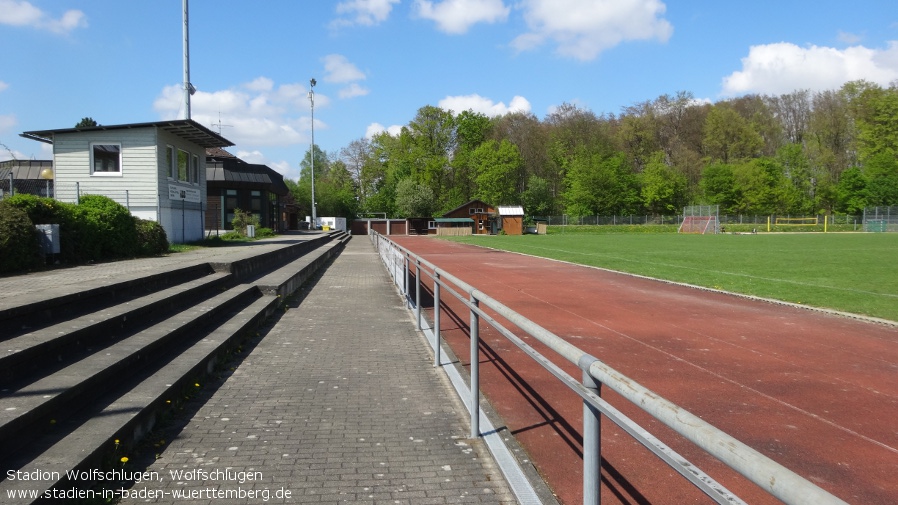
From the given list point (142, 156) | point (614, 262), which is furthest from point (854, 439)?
point (142, 156)

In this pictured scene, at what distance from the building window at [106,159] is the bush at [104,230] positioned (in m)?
6.68

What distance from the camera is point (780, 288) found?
13672mm

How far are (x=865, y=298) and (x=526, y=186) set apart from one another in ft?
245

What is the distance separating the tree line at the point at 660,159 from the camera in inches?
2896

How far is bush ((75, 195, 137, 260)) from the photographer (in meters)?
13.8

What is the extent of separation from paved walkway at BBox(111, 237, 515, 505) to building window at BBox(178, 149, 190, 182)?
19.4 meters

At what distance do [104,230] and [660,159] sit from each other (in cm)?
7458

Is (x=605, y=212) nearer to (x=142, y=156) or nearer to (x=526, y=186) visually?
(x=526, y=186)

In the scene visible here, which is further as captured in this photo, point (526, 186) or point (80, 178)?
point (526, 186)

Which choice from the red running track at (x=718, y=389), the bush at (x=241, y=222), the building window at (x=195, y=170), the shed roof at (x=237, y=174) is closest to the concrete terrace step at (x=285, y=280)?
the red running track at (x=718, y=389)

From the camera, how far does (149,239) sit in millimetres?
16891

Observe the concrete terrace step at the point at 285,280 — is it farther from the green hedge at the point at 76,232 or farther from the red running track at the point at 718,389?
the green hedge at the point at 76,232

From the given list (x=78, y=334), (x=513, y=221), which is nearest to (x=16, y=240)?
(x=78, y=334)

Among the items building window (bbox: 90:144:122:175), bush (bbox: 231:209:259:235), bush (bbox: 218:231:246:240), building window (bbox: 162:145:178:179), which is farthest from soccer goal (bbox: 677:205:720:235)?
building window (bbox: 90:144:122:175)
